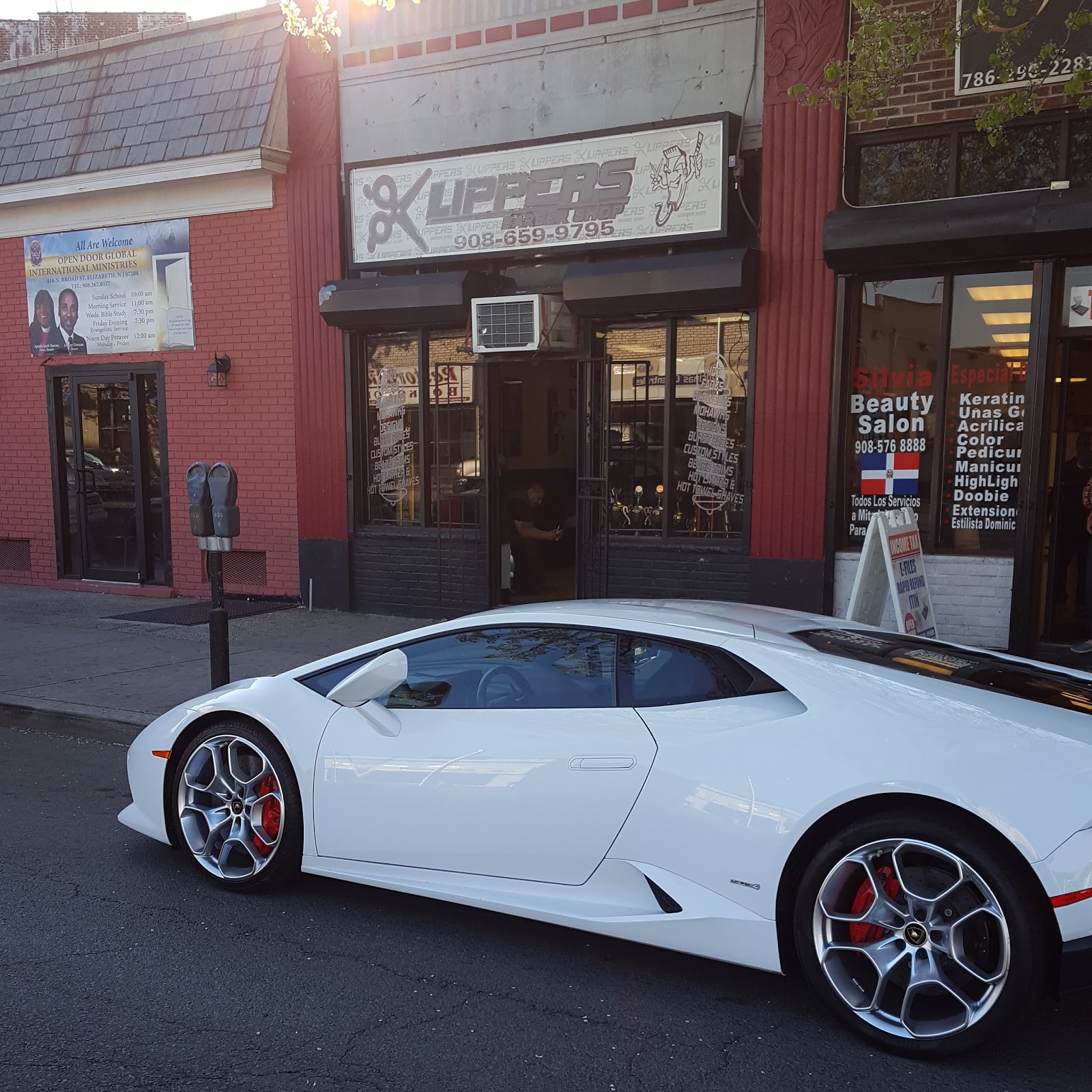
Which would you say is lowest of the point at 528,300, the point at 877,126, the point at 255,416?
the point at 255,416

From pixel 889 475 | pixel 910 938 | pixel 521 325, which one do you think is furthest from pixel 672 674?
pixel 521 325

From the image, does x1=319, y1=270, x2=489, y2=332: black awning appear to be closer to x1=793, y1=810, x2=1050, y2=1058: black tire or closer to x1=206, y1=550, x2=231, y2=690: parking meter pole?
x1=206, y1=550, x2=231, y2=690: parking meter pole

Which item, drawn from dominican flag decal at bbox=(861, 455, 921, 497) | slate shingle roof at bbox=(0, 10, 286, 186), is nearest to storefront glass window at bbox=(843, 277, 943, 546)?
dominican flag decal at bbox=(861, 455, 921, 497)

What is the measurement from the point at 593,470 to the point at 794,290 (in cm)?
242

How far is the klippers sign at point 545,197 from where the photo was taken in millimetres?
8930

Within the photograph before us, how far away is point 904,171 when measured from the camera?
27.3ft

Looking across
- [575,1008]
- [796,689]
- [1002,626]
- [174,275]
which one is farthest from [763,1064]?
[174,275]

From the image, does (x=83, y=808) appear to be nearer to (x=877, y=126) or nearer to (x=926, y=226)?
(x=926, y=226)

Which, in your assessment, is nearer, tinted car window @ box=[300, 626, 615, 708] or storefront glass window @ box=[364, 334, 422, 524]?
tinted car window @ box=[300, 626, 615, 708]

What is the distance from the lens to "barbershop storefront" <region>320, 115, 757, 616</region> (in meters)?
9.06

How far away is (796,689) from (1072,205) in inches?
232

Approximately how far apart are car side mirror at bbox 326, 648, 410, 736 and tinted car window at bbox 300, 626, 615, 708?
0.09 meters

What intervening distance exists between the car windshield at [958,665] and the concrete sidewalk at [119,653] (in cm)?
472

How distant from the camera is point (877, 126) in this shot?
27.3 feet
